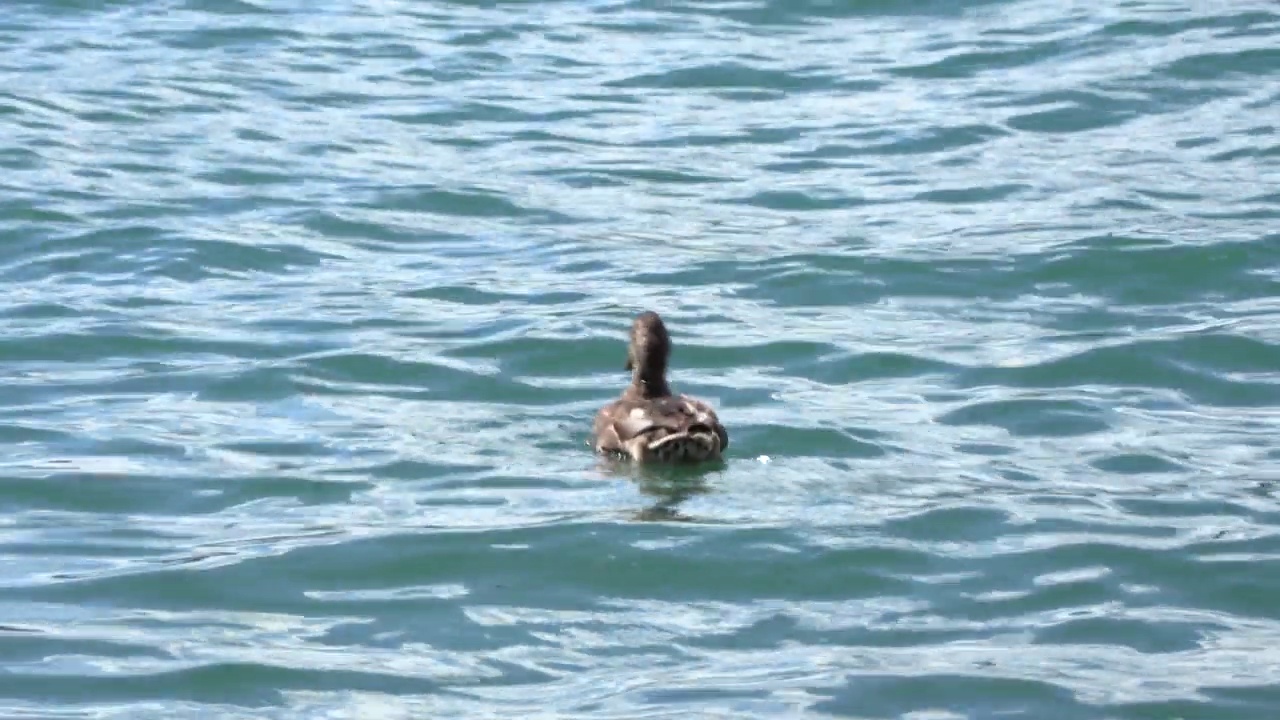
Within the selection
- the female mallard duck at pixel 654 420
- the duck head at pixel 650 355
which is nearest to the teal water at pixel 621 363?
the female mallard duck at pixel 654 420

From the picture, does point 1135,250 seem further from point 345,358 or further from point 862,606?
point 862,606

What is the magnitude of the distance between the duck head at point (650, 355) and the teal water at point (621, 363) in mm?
406

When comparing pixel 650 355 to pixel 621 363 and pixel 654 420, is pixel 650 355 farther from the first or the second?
pixel 621 363

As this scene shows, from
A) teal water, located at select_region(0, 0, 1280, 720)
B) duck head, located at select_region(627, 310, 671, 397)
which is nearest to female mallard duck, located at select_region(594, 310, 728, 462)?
duck head, located at select_region(627, 310, 671, 397)

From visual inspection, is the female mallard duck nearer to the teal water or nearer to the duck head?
the duck head

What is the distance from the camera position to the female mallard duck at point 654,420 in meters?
10.9

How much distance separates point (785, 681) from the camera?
8.09 metres

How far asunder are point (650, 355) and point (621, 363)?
3.88 ft

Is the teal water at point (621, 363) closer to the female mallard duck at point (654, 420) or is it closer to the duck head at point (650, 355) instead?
the female mallard duck at point (654, 420)

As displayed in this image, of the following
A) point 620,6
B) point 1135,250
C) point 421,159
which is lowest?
point 1135,250

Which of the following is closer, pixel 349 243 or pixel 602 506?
pixel 602 506

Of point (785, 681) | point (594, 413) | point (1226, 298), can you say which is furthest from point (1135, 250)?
point (785, 681)

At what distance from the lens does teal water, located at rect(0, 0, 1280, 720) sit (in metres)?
8.48

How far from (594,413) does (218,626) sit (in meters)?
3.82
